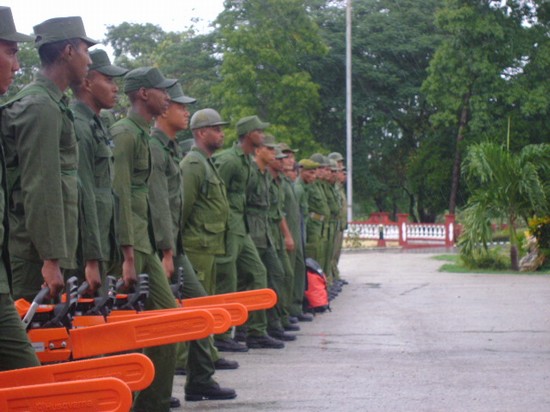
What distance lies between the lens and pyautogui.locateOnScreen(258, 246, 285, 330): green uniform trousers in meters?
14.1

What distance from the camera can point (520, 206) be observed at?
27.9m

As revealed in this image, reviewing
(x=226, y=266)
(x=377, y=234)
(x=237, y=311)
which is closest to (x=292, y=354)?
(x=226, y=266)

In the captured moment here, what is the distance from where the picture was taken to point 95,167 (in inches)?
298

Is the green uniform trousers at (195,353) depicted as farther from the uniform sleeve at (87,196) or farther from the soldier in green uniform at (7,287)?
the soldier in green uniform at (7,287)

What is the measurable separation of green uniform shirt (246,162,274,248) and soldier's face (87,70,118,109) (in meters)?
5.52

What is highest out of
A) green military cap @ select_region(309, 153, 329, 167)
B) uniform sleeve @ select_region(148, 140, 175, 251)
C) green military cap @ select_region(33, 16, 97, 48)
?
green military cap @ select_region(33, 16, 97, 48)

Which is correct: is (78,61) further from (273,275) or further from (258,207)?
(273,275)

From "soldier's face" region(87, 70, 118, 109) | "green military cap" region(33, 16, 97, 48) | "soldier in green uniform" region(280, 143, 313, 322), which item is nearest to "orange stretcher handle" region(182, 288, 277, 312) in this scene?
"soldier's face" region(87, 70, 118, 109)

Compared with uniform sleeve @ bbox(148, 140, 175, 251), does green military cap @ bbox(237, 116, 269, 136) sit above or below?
above

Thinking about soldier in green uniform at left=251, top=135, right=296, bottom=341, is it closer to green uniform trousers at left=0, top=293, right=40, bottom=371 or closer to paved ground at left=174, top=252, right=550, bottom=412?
paved ground at left=174, top=252, right=550, bottom=412

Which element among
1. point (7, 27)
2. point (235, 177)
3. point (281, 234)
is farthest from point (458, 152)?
point (7, 27)

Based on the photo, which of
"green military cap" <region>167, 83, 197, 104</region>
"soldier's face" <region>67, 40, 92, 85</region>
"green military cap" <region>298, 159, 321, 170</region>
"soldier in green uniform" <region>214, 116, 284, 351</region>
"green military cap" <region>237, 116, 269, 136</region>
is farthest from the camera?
"green military cap" <region>298, 159, 321, 170</region>

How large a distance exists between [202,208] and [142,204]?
258cm

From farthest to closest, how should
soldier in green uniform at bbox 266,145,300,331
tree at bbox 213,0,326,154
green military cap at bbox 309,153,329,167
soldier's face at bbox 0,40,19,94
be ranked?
tree at bbox 213,0,326,154
green military cap at bbox 309,153,329,167
soldier in green uniform at bbox 266,145,300,331
soldier's face at bbox 0,40,19,94
